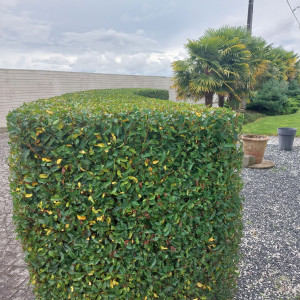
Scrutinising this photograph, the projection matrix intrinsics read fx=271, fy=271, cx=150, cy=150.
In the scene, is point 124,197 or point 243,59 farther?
point 243,59

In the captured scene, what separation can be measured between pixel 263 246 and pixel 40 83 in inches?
559

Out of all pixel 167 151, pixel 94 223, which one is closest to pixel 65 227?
pixel 94 223

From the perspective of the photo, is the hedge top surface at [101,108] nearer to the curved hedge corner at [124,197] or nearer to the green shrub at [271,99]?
the curved hedge corner at [124,197]

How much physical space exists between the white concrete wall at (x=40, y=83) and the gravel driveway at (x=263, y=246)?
917 centimetres

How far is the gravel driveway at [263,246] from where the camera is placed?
2.81 m

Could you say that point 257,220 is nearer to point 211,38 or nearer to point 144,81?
point 211,38

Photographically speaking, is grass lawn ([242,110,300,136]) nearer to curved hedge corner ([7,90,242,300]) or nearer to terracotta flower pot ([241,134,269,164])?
Result: terracotta flower pot ([241,134,269,164])

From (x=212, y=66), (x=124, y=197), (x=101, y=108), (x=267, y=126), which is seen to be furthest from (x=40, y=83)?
(x=124, y=197)

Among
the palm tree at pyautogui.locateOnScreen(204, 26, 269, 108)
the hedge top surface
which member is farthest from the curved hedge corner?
the palm tree at pyautogui.locateOnScreen(204, 26, 269, 108)

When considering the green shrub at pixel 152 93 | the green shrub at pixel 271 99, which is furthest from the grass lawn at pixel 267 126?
the green shrub at pixel 152 93

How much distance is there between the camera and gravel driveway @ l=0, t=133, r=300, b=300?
281 centimetres

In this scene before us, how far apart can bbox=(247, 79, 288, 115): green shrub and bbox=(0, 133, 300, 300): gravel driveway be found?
49.2ft

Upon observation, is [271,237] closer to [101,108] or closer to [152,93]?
[101,108]

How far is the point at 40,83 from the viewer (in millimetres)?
14648
